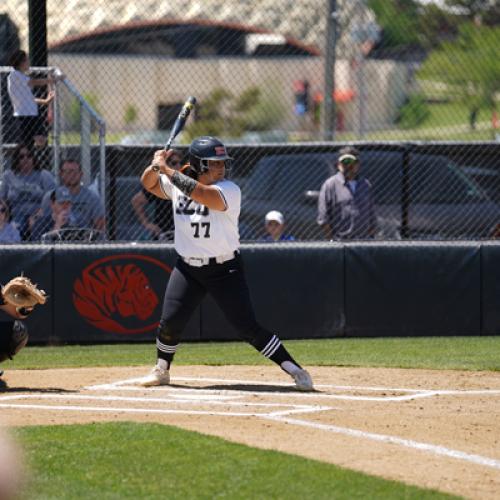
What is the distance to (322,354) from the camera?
10.0 metres

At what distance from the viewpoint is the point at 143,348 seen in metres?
10.7

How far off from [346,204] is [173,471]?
22.7 ft

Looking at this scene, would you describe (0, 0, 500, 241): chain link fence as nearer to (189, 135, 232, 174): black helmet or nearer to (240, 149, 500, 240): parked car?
(240, 149, 500, 240): parked car

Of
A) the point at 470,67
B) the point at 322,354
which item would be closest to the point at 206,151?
the point at 322,354

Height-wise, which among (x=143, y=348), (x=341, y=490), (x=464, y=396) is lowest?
(x=143, y=348)

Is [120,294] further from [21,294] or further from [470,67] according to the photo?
[470,67]

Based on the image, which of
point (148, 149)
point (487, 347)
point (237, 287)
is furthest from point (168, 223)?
point (237, 287)

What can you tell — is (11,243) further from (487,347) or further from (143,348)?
(487,347)

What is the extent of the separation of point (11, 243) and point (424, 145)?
4.61 m

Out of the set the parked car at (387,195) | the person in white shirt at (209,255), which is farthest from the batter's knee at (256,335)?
the parked car at (387,195)

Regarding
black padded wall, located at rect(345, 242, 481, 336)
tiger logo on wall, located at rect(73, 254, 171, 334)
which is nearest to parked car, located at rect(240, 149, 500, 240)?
black padded wall, located at rect(345, 242, 481, 336)

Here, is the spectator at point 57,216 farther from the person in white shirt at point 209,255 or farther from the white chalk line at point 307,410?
the person in white shirt at point 209,255

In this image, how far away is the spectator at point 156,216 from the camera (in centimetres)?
1172

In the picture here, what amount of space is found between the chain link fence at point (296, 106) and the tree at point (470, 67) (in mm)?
49
